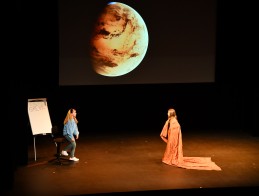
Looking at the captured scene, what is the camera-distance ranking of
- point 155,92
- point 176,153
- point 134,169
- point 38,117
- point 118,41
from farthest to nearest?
1. point 155,92
2. point 118,41
3. point 38,117
4. point 176,153
5. point 134,169

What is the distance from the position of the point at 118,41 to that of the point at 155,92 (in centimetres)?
233

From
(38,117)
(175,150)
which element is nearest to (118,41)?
(38,117)

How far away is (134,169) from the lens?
927cm

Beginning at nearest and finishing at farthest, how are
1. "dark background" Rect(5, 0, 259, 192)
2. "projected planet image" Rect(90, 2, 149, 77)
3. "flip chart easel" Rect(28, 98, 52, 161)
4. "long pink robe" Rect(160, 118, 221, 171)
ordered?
"long pink robe" Rect(160, 118, 221, 171) < "flip chart easel" Rect(28, 98, 52, 161) < "dark background" Rect(5, 0, 259, 192) < "projected planet image" Rect(90, 2, 149, 77)

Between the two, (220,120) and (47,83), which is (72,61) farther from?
(220,120)

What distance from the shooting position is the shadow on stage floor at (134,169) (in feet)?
26.6

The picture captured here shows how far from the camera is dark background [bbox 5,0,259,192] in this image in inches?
452

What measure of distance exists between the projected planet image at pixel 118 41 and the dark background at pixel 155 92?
1.01 metres

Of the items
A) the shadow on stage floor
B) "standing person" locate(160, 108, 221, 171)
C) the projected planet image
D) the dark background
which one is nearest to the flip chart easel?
the shadow on stage floor

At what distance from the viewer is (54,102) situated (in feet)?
41.9

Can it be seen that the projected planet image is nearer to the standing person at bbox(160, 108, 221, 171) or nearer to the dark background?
the dark background

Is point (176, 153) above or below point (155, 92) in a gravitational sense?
below

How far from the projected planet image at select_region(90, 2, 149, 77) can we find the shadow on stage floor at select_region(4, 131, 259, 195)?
5.92ft

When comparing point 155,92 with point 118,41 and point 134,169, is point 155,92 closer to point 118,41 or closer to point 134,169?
point 118,41
